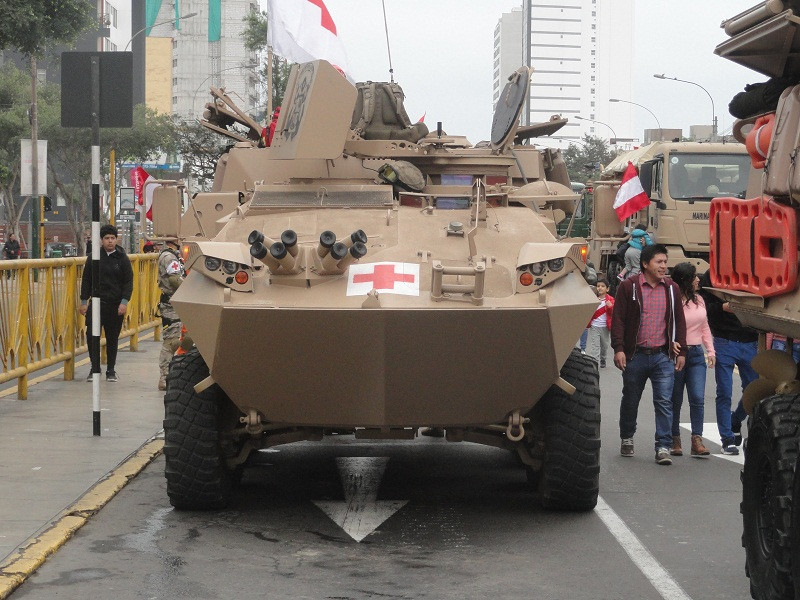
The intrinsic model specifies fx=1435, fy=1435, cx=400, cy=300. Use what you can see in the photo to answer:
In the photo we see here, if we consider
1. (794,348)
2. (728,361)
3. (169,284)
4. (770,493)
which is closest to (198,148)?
(169,284)

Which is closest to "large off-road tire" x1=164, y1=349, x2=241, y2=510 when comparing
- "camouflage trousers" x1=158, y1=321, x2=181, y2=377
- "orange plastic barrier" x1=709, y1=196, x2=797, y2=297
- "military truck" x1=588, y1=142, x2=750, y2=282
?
"orange plastic barrier" x1=709, y1=196, x2=797, y2=297

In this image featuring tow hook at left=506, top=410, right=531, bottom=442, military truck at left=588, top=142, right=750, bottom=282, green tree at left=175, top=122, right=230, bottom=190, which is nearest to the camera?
tow hook at left=506, top=410, right=531, bottom=442

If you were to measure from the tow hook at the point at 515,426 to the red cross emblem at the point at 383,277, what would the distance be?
3.34 ft

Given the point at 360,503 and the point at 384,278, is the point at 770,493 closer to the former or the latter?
the point at 384,278

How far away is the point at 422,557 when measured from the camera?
7.76 metres

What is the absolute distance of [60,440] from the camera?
1171cm

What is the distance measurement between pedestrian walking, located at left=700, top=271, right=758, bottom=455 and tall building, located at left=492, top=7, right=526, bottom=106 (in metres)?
166

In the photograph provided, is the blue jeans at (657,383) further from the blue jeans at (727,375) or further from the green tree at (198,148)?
the green tree at (198,148)

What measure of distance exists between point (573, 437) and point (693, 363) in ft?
11.9

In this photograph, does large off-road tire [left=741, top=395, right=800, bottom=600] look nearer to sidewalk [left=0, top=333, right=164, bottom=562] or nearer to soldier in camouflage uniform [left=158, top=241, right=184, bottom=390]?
sidewalk [left=0, top=333, right=164, bottom=562]

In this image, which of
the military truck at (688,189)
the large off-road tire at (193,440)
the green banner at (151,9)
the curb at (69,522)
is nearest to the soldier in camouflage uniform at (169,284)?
the curb at (69,522)

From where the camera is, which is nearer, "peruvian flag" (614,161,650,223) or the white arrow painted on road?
the white arrow painted on road

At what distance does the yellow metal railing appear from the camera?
13922 mm

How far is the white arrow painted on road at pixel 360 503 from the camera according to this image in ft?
28.3
